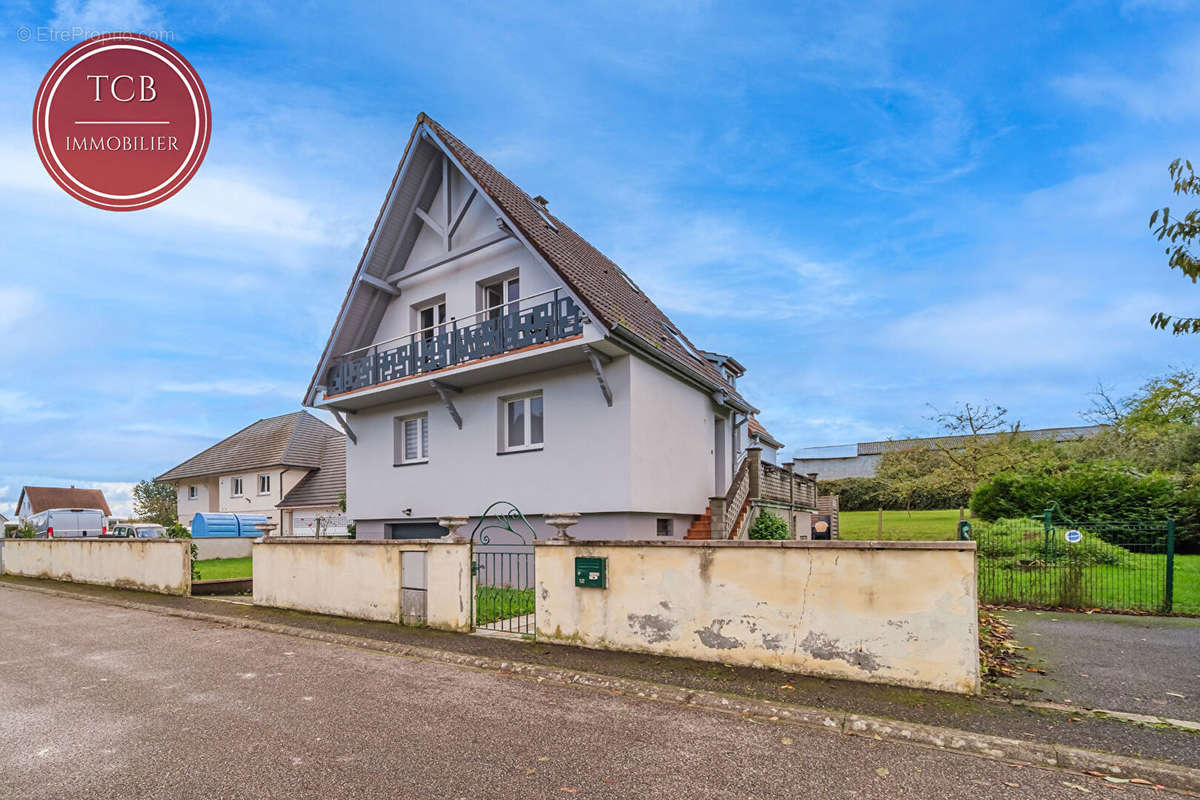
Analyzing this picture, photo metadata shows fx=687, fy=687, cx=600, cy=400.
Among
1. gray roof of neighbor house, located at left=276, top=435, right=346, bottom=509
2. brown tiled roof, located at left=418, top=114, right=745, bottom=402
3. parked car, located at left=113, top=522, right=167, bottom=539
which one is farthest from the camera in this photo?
gray roof of neighbor house, located at left=276, top=435, right=346, bottom=509

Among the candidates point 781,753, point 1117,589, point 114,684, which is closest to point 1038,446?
point 1117,589

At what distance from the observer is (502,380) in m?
16.1

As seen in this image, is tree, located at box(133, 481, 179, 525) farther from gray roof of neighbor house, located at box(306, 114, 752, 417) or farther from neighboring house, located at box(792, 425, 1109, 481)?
neighboring house, located at box(792, 425, 1109, 481)

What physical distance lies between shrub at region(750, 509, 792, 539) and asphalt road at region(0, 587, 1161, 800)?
11.5 metres

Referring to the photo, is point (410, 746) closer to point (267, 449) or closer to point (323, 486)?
point (323, 486)

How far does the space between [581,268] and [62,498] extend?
81.5 metres

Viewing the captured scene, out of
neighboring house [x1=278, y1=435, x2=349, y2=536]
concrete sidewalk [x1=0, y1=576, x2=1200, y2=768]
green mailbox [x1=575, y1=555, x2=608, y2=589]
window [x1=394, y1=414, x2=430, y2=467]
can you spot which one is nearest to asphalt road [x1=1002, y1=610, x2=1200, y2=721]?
concrete sidewalk [x1=0, y1=576, x2=1200, y2=768]

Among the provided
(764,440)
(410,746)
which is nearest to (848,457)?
(764,440)

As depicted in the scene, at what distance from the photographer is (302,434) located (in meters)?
34.7

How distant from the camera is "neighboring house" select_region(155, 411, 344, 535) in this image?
32719 mm

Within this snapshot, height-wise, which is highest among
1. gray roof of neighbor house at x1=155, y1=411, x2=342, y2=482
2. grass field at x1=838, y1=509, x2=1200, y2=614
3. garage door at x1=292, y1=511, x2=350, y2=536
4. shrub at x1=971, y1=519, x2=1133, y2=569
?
gray roof of neighbor house at x1=155, y1=411, x2=342, y2=482

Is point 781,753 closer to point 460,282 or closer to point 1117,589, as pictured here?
point 1117,589

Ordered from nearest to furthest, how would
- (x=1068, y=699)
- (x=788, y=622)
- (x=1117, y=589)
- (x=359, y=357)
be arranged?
(x=1068, y=699) < (x=788, y=622) < (x=1117, y=589) < (x=359, y=357)

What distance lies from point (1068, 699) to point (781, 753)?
10.3 ft
